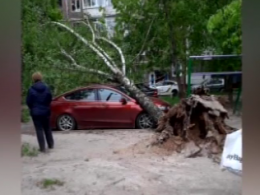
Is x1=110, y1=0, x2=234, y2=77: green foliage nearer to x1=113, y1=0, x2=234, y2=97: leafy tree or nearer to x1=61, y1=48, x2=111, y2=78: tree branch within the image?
x1=113, y1=0, x2=234, y2=97: leafy tree

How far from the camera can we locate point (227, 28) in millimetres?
8727

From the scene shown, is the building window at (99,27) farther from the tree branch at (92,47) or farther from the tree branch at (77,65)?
the tree branch at (77,65)

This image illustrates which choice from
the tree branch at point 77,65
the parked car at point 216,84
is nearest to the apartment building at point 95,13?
the tree branch at point 77,65

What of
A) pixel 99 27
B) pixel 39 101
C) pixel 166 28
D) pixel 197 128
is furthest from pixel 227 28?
pixel 39 101

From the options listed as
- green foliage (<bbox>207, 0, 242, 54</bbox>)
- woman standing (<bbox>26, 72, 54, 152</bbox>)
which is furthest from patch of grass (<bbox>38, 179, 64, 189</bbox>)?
green foliage (<bbox>207, 0, 242, 54</bbox>)

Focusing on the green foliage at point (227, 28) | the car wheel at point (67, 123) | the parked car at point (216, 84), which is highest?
the green foliage at point (227, 28)

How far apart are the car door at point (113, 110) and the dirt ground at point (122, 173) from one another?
6.17 feet

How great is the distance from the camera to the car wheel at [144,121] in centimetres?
908

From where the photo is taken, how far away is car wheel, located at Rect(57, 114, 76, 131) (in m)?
9.27

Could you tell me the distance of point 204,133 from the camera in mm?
6402

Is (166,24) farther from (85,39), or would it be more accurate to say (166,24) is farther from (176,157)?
(176,157)

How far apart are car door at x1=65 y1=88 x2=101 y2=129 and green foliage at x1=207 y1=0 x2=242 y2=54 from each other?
258cm

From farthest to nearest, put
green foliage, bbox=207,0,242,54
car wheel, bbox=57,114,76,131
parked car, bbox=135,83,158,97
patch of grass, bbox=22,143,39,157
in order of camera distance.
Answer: parked car, bbox=135,83,158,97 → car wheel, bbox=57,114,76,131 → green foliage, bbox=207,0,242,54 → patch of grass, bbox=22,143,39,157
